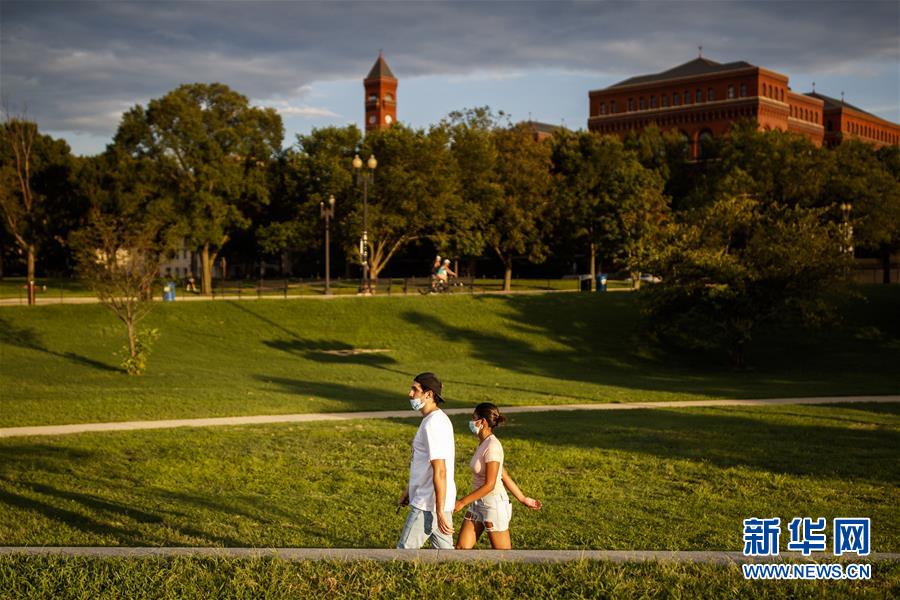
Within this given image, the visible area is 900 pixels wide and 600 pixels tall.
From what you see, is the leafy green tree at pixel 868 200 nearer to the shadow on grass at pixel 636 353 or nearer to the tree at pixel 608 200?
the tree at pixel 608 200

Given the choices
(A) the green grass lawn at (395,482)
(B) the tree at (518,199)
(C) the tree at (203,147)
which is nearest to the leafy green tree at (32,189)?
(C) the tree at (203,147)

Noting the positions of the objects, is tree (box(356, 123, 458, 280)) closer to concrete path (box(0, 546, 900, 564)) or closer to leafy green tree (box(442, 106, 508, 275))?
leafy green tree (box(442, 106, 508, 275))

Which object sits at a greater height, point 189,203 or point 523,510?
point 189,203

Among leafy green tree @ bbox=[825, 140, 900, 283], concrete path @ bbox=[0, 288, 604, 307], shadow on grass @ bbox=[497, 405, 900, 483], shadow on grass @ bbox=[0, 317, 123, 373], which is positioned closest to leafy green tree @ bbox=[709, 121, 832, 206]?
leafy green tree @ bbox=[825, 140, 900, 283]

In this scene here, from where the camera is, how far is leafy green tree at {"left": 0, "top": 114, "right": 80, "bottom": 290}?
5438 centimetres

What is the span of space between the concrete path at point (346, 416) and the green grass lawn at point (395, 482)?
2.68ft

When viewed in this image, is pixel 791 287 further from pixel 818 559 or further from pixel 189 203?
pixel 189 203

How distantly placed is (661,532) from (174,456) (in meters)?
7.97

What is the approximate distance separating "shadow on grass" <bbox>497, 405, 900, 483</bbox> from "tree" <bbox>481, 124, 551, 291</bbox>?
124ft

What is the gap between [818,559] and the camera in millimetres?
7000

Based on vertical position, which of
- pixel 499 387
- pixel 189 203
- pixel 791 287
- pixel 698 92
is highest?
Result: pixel 698 92

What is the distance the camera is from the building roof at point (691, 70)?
10512 cm

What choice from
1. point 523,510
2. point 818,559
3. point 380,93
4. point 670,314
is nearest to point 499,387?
point 670,314

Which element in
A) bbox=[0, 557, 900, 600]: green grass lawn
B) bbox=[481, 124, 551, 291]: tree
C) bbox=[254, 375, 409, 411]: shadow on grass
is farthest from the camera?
bbox=[481, 124, 551, 291]: tree
